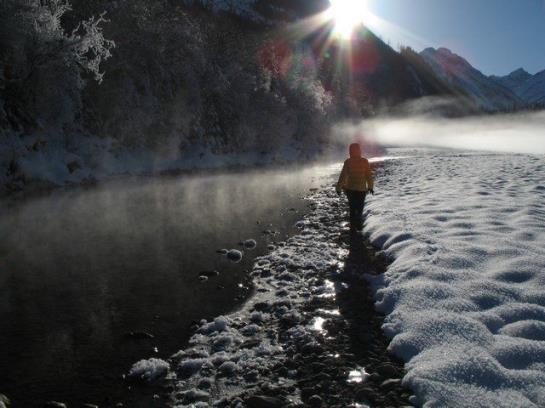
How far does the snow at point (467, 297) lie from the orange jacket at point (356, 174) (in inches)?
53.2

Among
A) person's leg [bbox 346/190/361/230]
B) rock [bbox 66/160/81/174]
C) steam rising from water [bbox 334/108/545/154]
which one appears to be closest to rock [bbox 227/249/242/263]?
→ person's leg [bbox 346/190/361/230]

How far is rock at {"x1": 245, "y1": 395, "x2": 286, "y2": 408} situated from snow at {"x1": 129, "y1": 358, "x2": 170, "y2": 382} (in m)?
1.32

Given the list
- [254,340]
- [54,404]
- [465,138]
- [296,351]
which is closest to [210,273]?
[254,340]

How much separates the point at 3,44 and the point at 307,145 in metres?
37.2

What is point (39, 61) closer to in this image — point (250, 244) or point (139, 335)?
point (250, 244)

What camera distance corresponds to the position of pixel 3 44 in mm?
21344

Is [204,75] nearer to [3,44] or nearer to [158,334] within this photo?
[3,44]

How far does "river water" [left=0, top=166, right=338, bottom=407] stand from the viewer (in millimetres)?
5680

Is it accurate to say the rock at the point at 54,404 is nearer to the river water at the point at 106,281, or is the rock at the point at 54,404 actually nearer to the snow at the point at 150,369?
the river water at the point at 106,281

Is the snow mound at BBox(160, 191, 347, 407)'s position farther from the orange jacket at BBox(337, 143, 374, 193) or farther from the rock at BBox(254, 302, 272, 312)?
the orange jacket at BBox(337, 143, 374, 193)

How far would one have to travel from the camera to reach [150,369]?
5590 mm

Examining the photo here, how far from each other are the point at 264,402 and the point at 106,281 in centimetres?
533

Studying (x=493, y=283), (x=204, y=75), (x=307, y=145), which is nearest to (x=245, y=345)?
(x=493, y=283)

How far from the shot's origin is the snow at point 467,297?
477 centimetres
